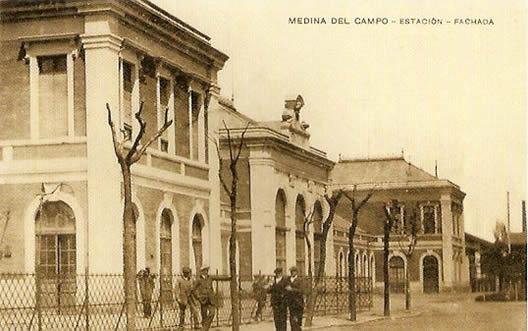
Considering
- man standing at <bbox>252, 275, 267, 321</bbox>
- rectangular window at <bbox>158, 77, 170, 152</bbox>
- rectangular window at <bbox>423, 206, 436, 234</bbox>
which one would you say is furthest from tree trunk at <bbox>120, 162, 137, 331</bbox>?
rectangular window at <bbox>423, 206, 436, 234</bbox>

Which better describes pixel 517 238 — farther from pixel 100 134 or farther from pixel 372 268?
pixel 372 268

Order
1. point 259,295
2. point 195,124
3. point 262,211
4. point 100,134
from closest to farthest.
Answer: point 100,134 → point 259,295 → point 195,124 → point 262,211

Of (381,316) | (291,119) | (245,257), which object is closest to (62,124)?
(381,316)

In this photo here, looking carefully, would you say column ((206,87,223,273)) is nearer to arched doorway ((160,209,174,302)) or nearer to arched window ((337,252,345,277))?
arched doorway ((160,209,174,302))

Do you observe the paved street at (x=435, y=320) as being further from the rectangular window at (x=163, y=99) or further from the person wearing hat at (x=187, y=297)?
the rectangular window at (x=163, y=99)

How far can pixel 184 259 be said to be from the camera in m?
27.7

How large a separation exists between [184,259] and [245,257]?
34.3 feet

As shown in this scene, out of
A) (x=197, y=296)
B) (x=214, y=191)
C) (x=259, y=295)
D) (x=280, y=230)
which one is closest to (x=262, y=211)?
(x=280, y=230)

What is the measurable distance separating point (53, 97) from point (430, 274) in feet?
130

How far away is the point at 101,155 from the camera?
23.1 m

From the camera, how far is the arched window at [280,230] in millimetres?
39500

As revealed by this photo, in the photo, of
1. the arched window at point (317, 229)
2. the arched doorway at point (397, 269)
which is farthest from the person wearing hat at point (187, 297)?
the arched doorway at point (397, 269)

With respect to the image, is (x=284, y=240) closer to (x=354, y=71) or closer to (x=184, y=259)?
(x=184, y=259)

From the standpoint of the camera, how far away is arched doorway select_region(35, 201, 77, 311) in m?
23.6
